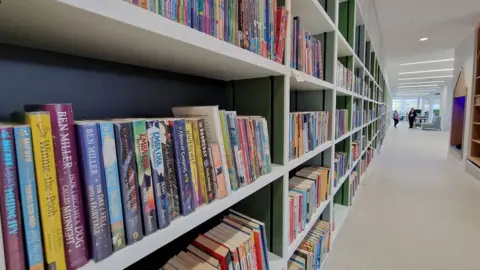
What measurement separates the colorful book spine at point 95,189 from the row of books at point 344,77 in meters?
1.73

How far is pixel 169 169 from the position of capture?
1.69 feet

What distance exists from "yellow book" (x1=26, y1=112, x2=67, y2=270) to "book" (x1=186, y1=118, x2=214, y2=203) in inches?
11.1

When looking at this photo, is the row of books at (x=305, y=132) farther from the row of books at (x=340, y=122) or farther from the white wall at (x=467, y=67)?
the white wall at (x=467, y=67)

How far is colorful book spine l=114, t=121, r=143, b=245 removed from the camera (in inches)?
16.9

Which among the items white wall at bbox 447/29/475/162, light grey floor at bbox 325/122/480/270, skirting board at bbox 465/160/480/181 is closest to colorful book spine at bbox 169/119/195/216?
light grey floor at bbox 325/122/480/270

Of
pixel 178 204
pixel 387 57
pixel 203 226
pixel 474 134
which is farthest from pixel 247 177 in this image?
pixel 387 57

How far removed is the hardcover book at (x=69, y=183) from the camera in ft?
1.18

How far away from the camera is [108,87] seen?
68 centimetres

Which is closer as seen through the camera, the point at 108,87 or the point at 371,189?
the point at 108,87

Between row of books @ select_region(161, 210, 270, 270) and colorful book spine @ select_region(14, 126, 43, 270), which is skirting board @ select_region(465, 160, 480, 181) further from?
colorful book spine @ select_region(14, 126, 43, 270)

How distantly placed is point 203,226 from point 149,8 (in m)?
0.83

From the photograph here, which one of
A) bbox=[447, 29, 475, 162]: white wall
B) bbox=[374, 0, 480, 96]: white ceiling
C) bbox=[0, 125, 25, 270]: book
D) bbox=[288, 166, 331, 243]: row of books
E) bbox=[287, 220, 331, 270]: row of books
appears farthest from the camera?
bbox=[447, 29, 475, 162]: white wall

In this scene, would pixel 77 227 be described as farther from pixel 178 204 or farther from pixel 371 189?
pixel 371 189

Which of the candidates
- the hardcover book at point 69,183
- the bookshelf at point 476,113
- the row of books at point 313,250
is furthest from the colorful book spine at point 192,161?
the bookshelf at point 476,113
